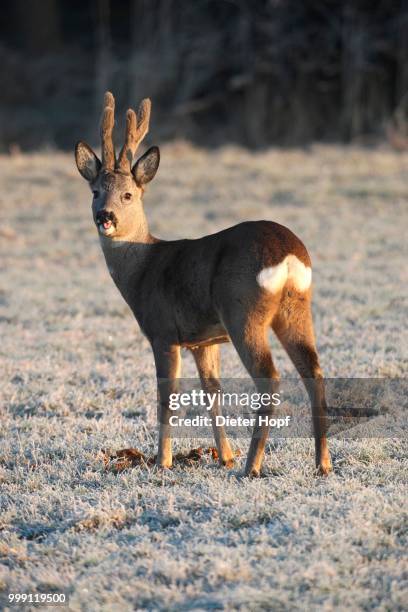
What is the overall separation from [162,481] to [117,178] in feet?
6.55

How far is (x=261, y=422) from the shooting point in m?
5.53

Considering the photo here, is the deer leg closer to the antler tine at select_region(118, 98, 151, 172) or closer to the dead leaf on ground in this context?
the dead leaf on ground

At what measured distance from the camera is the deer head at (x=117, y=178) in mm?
6336

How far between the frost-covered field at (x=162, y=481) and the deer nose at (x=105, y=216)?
4.74 feet

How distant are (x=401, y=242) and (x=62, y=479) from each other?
9170mm

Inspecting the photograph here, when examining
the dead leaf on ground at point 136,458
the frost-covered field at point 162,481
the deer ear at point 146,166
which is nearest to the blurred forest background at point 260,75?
the frost-covered field at point 162,481

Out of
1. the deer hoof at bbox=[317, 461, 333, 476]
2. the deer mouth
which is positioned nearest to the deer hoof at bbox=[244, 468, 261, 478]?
the deer hoof at bbox=[317, 461, 333, 476]

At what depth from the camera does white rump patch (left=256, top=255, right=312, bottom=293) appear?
536 centimetres

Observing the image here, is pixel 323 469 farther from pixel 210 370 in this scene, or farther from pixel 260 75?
pixel 260 75

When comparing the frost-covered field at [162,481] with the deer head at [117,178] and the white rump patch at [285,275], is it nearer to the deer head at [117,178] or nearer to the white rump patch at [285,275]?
the white rump patch at [285,275]

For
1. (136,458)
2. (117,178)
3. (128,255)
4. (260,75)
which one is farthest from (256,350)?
(260,75)

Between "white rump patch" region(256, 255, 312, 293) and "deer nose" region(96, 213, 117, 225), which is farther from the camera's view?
"deer nose" region(96, 213, 117, 225)

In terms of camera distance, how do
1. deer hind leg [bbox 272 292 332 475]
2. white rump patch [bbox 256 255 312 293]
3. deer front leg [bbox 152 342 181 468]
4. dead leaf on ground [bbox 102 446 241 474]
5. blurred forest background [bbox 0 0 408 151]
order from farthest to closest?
blurred forest background [bbox 0 0 408 151] < dead leaf on ground [bbox 102 446 241 474] < deer front leg [bbox 152 342 181 468] < deer hind leg [bbox 272 292 332 475] < white rump patch [bbox 256 255 312 293]

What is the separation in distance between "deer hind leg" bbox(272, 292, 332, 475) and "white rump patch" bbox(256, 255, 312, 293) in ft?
0.25
